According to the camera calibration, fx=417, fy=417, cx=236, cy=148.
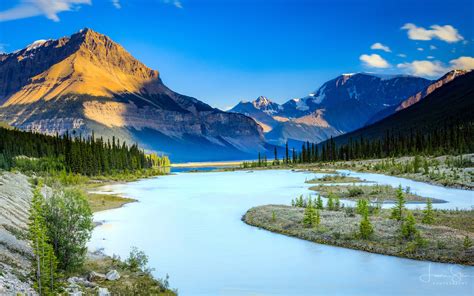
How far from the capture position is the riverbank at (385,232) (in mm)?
24078

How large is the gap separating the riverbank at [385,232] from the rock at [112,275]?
14.7 m

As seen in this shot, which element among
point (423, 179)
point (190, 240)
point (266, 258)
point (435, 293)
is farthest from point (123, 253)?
point (423, 179)

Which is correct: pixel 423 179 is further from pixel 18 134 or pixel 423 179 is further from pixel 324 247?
pixel 18 134

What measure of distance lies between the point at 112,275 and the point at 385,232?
17.9m

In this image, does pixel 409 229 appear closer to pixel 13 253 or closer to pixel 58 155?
pixel 13 253

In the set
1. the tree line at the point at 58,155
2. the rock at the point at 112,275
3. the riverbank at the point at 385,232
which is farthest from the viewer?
the tree line at the point at 58,155

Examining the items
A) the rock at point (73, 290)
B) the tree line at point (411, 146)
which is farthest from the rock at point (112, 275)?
the tree line at point (411, 146)

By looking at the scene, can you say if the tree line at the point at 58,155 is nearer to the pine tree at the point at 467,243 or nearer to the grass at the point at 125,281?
the grass at the point at 125,281

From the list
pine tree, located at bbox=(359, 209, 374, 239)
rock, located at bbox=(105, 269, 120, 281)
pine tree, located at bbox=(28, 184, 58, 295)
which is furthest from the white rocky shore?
pine tree, located at bbox=(359, 209, 374, 239)

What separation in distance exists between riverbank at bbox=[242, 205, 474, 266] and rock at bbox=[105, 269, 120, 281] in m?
14.7

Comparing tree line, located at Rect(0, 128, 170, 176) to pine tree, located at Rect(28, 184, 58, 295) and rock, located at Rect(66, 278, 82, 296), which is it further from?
rock, located at Rect(66, 278, 82, 296)

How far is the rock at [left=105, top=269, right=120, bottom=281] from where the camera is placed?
20.3 m

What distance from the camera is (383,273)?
21.9 metres

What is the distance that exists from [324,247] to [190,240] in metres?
10.7
